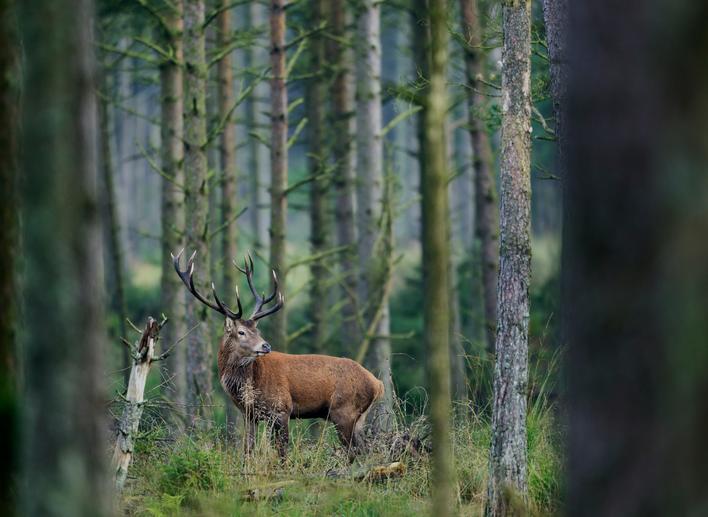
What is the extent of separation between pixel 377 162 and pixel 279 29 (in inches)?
126

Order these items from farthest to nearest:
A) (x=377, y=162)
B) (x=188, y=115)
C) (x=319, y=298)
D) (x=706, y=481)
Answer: (x=319, y=298), (x=377, y=162), (x=188, y=115), (x=706, y=481)

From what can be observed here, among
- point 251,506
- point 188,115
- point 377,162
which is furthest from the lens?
point 377,162

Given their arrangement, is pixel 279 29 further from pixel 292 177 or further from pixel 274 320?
pixel 292 177

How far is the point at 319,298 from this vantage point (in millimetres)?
21359

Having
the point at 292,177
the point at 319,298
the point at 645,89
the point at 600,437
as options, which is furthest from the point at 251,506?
the point at 292,177

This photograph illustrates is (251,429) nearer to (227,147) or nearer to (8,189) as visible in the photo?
(8,189)

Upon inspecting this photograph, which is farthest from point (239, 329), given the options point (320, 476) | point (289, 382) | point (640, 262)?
point (640, 262)

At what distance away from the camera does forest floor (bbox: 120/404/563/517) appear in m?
7.82

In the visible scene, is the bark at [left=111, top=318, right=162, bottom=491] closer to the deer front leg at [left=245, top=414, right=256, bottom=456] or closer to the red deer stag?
the deer front leg at [left=245, top=414, right=256, bottom=456]

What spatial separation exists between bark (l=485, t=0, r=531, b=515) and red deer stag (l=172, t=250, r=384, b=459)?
13.4 ft

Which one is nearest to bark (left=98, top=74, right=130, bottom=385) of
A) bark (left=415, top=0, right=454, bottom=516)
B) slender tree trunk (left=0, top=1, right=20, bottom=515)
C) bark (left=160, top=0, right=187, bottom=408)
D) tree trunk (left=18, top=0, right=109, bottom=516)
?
bark (left=160, top=0, right=187, bottom=408)

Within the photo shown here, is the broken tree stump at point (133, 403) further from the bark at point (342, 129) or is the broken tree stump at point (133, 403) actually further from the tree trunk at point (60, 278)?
the bark at point (342, 129)

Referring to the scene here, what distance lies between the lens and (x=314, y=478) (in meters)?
8.70

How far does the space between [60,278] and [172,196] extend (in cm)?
1430
